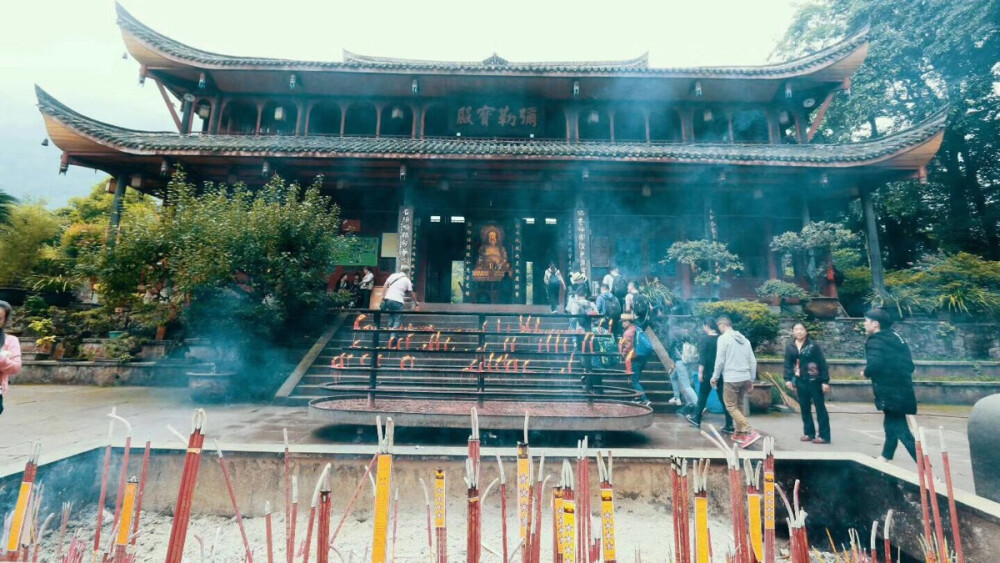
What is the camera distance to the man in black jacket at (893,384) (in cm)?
380

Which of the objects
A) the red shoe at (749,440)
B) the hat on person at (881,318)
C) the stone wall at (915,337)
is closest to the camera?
the hat on person at (881,318)

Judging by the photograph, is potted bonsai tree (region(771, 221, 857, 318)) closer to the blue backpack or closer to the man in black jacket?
the blue backpack

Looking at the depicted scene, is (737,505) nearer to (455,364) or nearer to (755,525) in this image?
(755,525)

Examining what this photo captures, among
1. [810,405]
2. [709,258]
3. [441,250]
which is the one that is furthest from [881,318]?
[441,250]

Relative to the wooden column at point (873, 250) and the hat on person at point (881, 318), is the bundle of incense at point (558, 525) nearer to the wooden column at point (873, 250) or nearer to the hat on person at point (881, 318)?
the hat on person at point (881, 318)

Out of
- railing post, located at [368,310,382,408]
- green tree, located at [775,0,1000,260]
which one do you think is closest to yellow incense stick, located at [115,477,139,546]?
railing post, located at [368,310,382,408]

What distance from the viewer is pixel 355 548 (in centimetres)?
281

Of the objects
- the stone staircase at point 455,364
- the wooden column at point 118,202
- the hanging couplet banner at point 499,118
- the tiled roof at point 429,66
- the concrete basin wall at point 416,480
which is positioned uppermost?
the tiled roof at point 429,66

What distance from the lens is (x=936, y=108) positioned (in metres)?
16.7

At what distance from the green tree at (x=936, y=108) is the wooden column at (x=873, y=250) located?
8.22m

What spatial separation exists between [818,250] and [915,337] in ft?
8.61

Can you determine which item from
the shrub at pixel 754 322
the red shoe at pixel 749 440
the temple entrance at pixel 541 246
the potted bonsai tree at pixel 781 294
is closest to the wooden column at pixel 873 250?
the potted bonsai tree at pixel 781 294

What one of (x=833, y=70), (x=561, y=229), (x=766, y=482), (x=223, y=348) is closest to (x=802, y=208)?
(x=833, y=70)

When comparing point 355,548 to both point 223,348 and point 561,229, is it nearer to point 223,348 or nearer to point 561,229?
point 223,348
